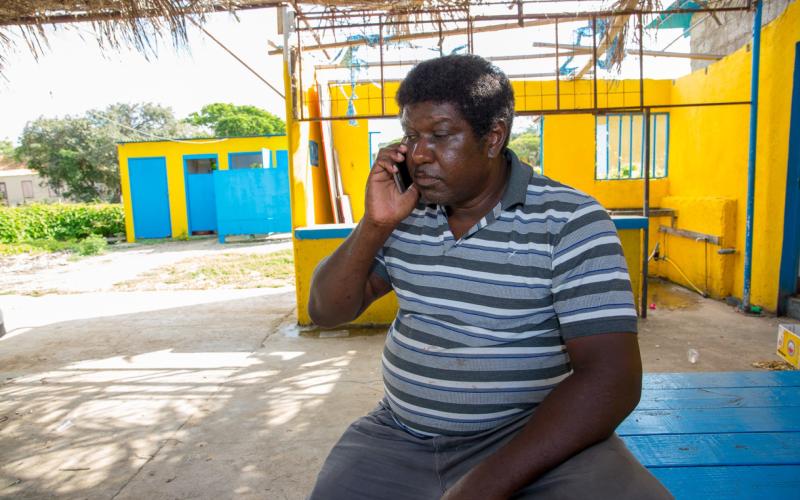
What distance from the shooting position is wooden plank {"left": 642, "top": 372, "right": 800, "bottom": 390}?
2.29m

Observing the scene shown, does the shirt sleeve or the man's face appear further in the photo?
the man's face

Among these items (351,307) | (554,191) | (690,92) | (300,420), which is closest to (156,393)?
(300,420)

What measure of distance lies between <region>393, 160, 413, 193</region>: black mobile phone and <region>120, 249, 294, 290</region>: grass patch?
278 inches

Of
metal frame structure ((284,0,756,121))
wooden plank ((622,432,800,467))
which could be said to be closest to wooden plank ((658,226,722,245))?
metal frame structure ((284,0,756,121))

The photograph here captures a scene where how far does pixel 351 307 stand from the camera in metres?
1.87

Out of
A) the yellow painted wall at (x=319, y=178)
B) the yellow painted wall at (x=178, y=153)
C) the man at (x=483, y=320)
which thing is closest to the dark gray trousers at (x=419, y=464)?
the man at (x=483, y=320)

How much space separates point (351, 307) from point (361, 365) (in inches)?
110

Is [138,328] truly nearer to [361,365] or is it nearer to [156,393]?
[156,393]

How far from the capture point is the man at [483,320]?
129cm

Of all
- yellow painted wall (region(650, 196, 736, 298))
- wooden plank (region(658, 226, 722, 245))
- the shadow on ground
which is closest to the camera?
the shadow on ground

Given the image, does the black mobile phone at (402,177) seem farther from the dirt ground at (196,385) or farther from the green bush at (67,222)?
the green bush at (67,222)

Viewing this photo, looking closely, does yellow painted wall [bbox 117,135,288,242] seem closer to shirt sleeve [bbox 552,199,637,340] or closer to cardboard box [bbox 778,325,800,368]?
cardboard box [bbox 778,325,800,368]

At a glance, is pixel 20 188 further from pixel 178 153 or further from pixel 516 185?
pixel 516 185

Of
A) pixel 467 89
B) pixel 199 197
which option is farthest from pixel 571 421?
pixel 199 197
